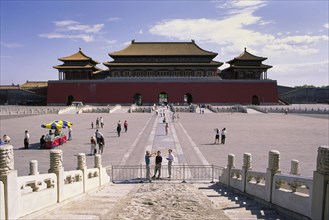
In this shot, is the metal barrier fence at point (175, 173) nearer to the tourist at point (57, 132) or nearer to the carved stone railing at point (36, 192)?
the carved stone railing at point (36, 192)

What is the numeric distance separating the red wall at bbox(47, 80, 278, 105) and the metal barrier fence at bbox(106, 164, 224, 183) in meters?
37.9

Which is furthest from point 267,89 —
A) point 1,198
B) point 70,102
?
point 1,198

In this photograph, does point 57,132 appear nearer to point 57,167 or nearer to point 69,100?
point 57,167

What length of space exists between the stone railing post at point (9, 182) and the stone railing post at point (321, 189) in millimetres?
4590

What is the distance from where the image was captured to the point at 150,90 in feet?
156

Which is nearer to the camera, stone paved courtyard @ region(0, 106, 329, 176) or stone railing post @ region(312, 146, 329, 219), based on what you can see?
stone railing post @ region(312, 146, 329, 219)

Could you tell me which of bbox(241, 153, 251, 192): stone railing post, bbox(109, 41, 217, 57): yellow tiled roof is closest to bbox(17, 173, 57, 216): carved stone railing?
bbox(241, 153, 251, 192): stone railing post

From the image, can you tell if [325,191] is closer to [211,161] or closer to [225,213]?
[225,213]

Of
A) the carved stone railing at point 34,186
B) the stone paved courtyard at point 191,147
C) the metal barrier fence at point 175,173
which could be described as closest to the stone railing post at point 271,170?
the metal barrier fence at point 175,173

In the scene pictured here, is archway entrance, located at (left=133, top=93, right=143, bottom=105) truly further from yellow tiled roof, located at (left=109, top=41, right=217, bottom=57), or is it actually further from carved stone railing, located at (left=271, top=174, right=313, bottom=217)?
carved stone railing, located at (left=271, top=174, right=313, bottom=217)

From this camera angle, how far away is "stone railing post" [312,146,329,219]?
3.90m

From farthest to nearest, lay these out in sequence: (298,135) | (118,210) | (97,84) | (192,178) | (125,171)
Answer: (97,84) < (298,135) < (125,171) < (192,178) < (118,210)

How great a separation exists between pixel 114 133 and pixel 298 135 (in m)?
12.6

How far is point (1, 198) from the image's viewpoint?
377 centimetres
